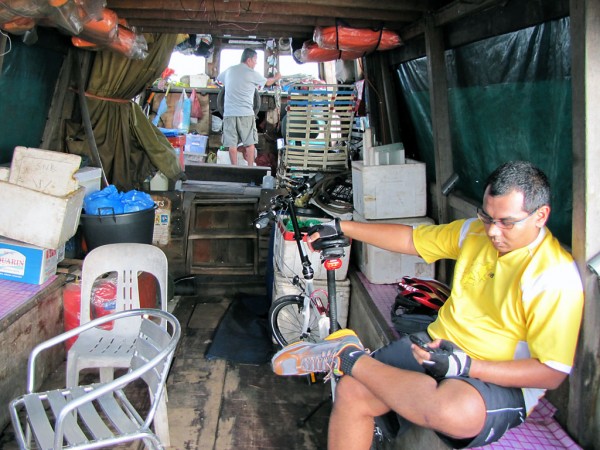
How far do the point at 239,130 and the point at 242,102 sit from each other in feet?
1.61

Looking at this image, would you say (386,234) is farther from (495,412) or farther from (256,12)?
(256,12)

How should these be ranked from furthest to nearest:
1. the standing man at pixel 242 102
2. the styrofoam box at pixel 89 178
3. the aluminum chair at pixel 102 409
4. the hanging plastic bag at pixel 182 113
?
the hanging plastic bag at pixel 182 113
the standing man at pixel 242 102
the styrofoam box at pixel 89 178
the aluminum chair at pixel 102 409

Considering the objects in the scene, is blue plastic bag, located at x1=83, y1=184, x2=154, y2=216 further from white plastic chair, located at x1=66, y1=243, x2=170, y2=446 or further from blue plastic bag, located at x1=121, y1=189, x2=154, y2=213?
white plastic chair, located at x1=66, y1=243, x2=170, y2=446

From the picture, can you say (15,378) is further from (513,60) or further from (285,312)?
(513,60)

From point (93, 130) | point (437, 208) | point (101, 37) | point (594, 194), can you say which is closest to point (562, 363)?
point (594, 194)

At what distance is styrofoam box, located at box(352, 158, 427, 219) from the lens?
13.3ft

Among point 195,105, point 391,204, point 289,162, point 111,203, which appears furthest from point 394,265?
point 195,105

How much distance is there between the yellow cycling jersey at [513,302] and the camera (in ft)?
6.40

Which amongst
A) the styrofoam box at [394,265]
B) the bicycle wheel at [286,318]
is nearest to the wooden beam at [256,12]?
the styrofoam box at [394,265]

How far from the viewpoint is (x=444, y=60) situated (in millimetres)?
3783

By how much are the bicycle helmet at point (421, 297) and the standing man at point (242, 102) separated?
5964 mm

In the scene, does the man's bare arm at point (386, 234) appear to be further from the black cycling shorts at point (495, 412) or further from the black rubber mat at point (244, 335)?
the black rubber mat at point (244, 335)

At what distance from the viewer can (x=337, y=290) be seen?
172 inches

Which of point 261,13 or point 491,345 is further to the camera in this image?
point 261,13
